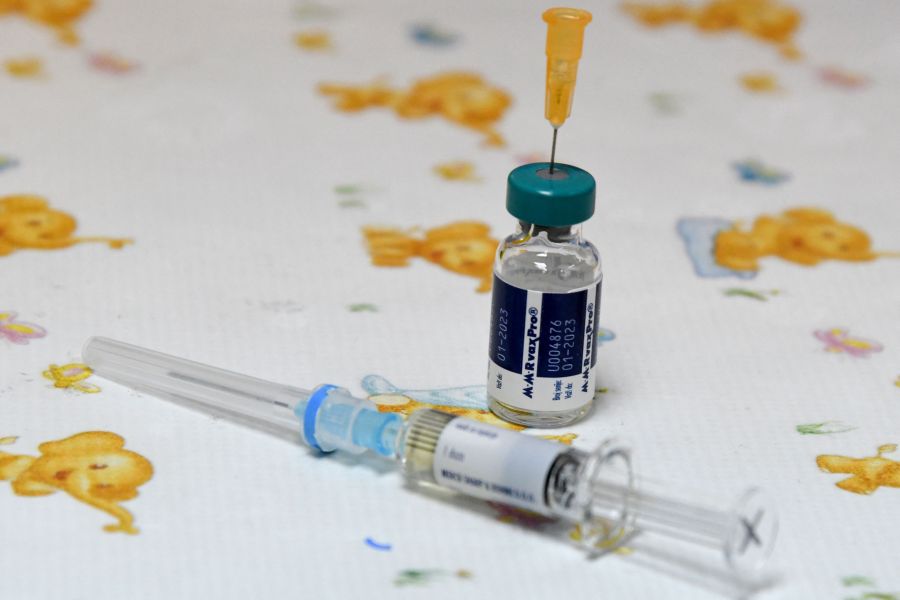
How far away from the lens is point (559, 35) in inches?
25.7

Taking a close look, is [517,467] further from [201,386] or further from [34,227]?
[34,227]

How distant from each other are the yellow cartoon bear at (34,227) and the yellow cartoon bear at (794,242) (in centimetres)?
52

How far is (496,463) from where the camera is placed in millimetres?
619

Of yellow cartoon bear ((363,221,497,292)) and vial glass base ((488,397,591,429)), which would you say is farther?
yellow cartoon bear ((363,221,497,292))

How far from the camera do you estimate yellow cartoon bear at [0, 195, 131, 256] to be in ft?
3.08

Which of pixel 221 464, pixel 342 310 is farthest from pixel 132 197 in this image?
pixel 221 464

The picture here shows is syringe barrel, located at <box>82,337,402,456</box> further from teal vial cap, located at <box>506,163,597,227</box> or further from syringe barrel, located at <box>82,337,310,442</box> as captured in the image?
teal vial cap, located at <box>506,163,597,227</box>

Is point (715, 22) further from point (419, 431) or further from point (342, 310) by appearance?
point (419, 431)

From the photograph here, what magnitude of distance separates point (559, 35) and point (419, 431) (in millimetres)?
239

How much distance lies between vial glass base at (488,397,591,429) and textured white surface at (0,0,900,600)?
0.6 inches

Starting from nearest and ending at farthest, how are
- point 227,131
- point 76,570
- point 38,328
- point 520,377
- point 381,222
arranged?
point 76,570 → point 520,377 → point 38,328 → point 381,222 → point 227,131

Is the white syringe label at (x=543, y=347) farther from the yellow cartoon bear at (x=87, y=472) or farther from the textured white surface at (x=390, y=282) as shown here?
the yellow cartoon bear at (x=87, y=472)

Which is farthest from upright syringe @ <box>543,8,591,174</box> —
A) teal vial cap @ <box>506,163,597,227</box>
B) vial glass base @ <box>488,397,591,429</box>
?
vial glass base @ <box>488,397,591,429</box>

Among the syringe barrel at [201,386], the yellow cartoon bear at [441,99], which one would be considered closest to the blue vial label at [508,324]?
the syringe barrel at [201,386]
